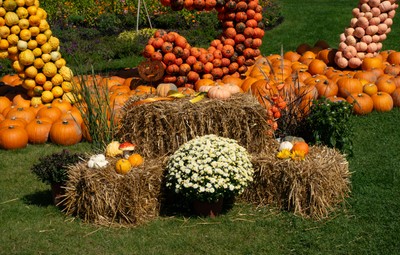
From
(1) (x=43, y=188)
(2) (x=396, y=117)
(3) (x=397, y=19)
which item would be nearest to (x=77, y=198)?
(1) (x=43, y=188)

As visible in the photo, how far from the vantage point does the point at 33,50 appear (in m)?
9.15

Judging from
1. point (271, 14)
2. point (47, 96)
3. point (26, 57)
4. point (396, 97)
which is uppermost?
point (26, 57)

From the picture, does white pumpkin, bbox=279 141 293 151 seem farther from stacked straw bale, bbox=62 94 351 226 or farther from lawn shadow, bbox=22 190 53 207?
lawn shadow, bbox=22 190 53 207

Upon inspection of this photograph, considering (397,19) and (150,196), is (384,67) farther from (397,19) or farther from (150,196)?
(397,19)

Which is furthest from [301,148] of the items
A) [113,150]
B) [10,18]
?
[10,18]

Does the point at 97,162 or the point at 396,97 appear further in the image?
the point at 396,97

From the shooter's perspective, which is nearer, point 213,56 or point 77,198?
point 77,198

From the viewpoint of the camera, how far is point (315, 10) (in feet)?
62.1

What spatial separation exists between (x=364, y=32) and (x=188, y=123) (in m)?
5.37

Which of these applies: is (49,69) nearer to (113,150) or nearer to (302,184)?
(113,150)

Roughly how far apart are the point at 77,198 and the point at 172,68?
3.86 m

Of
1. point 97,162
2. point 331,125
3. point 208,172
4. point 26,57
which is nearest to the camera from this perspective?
point 208,172

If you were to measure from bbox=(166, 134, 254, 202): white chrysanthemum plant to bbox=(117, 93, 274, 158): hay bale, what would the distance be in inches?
17.6

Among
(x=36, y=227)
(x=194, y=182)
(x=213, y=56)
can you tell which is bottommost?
(x=36, y=227)
